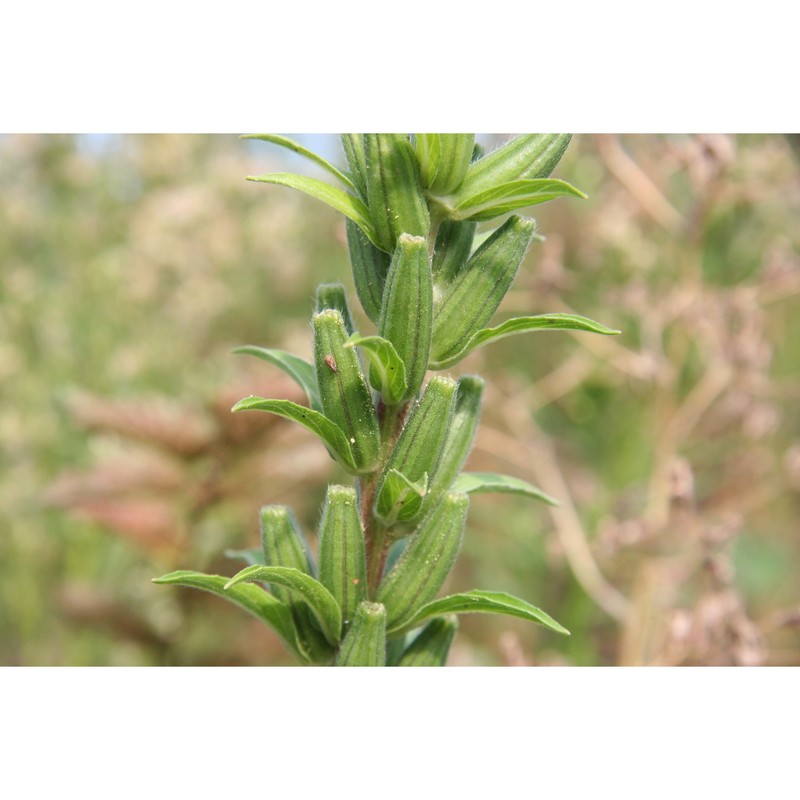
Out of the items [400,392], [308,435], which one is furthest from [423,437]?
[308,435]

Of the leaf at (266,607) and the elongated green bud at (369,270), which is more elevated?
the elongated green bud at (369,270)

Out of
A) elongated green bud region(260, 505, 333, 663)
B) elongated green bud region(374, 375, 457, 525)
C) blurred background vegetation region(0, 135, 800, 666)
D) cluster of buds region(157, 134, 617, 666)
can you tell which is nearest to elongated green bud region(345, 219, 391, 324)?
cluster of buds region(157, 134, 617, 666)

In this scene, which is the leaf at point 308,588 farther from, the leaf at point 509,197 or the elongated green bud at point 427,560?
the leaf at point 509,197

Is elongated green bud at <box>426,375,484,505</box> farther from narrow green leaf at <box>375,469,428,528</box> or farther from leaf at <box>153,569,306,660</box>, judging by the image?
leaf at <box>153,569,306,660</box>

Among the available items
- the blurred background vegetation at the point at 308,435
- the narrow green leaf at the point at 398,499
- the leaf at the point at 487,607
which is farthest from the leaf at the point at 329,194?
the blurred background vegetation at the point at 308,435

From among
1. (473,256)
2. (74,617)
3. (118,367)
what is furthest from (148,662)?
(473,256)

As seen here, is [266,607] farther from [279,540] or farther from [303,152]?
[303,152]
